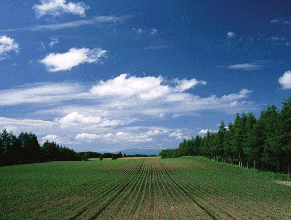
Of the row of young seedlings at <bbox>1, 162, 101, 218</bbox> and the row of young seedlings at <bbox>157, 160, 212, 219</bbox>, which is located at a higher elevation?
the row of young seedlings at <bbox>157, 160, 212, 219</bbox>

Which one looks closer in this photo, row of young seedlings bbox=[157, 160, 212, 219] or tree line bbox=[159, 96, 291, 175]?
row of young seedlings bbox=[157, 160, 212, 219]

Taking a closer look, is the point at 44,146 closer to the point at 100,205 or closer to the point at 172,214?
the point at 100,205

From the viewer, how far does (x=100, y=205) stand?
20344 mm

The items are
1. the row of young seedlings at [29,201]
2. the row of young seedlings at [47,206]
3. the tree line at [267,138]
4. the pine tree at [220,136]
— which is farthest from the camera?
the pine tree at [220,136]

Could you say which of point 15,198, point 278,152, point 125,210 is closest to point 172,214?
point 125,210

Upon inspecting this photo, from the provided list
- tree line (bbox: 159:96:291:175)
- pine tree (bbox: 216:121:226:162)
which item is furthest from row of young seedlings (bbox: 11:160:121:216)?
pine tree (bbox: 216:121:226:162)

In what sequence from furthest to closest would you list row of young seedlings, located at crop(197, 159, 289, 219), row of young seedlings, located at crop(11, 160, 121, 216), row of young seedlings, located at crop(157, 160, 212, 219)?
row of young seedlings, located at crop(11, 160, 121, 216) < row of young seedlings, located at crop(197, 159, 289, 219) < row of young seedlings, located at crop(157, 160, 212, 219)

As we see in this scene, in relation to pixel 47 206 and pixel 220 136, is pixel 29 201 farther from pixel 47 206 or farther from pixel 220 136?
pixel 220 136

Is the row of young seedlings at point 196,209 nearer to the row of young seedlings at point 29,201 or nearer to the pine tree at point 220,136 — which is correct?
the row of young seedlings at point 29,201

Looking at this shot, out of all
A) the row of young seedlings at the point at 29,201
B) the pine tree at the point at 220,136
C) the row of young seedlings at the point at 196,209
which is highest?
the pine tree at the point at 220,136

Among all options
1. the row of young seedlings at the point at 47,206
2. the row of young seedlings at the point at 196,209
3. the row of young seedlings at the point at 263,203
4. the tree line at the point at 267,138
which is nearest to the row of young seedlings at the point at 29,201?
the row of young seedlings at the point at 47,206

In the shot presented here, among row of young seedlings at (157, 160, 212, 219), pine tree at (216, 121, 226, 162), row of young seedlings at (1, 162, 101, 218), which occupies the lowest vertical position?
row of young seedlings at (1, 162, 101, 218)

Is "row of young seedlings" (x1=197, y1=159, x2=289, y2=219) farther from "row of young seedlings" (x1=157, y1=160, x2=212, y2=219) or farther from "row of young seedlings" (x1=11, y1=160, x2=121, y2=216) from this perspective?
"row of young seedlings" (x1=11, y1=160, x2=121, y2=216)

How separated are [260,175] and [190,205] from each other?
96.0 ft
